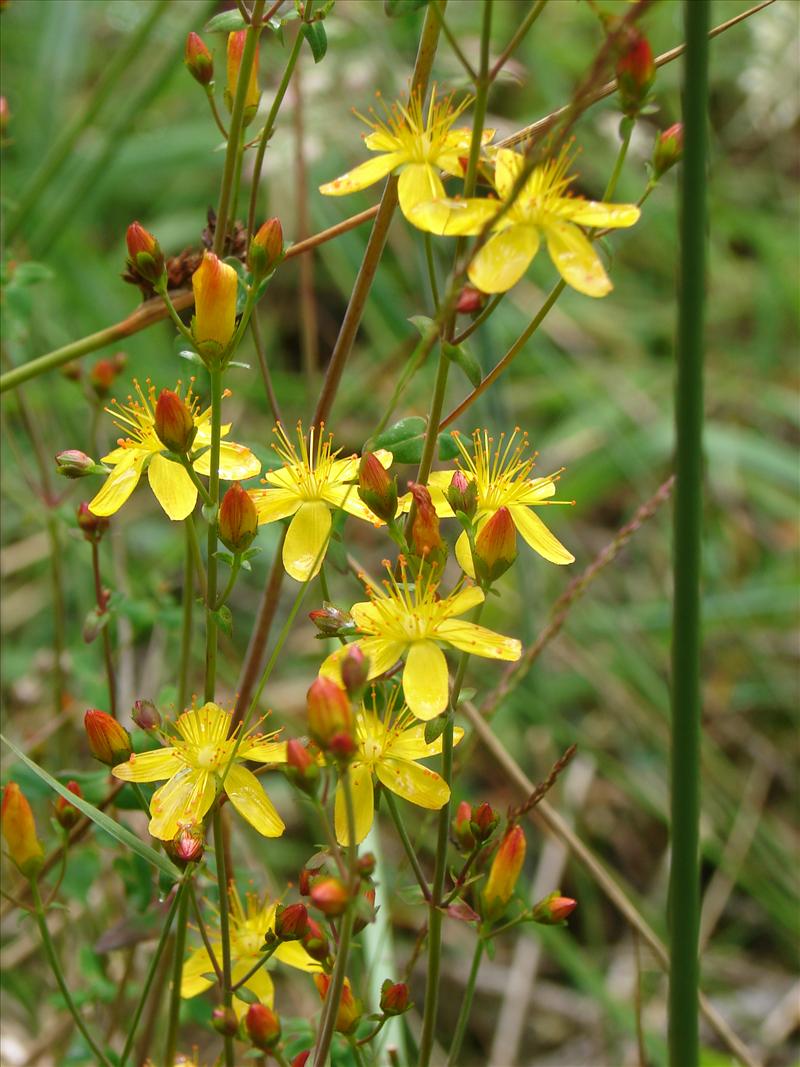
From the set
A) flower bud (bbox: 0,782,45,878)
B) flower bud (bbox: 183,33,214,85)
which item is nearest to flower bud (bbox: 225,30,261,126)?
flower bud (bbox: 183,33,214,85)

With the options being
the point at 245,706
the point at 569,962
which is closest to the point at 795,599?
the point at 569,962

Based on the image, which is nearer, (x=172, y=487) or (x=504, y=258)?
(x=504, y=258)

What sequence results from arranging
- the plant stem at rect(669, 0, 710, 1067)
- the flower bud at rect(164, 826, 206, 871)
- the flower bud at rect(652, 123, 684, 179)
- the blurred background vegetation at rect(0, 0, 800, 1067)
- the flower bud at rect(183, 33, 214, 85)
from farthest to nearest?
1. the blurred background vegetation at rect(0, 0, 800, 1067)
2. the flower bud at rect(183, 33, 214, 85)
3. the flower bud at rect(652, 123, 684, 179)
4. the flower bud at rect(164, 826, 206, 871)
5. the plant stem at rect(669, 0, 710, 1067)

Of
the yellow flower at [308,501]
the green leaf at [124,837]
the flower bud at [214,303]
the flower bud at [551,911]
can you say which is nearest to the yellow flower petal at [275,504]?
the yellow flower at [308,501]

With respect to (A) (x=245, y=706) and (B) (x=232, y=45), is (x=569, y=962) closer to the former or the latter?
(A) (x=245, y=706)

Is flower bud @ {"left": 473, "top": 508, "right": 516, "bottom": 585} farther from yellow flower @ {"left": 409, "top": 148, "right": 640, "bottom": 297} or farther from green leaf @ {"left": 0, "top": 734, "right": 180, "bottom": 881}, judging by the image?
green leaf @ {"left": 0, "top": 734, "right": 180, "bottom": 881}

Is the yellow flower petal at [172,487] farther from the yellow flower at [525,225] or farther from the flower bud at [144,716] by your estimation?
the yellow flower at [525,225]

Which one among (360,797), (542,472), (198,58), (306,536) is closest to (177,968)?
(360,797)

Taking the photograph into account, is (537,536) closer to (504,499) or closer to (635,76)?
(504,499)
